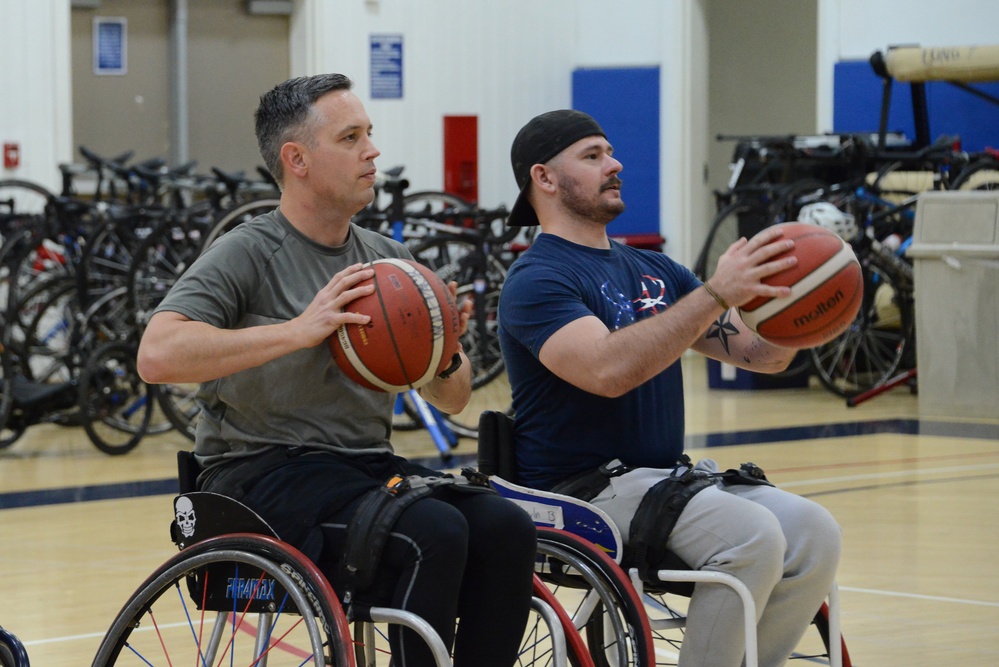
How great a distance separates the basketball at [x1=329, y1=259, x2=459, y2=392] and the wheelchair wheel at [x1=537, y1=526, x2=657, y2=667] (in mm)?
414

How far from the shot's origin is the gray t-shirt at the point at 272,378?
2.71 meters

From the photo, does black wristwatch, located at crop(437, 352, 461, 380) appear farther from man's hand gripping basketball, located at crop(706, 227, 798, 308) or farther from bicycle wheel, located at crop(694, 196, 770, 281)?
bicycle wheel, located at crop(694, 196, 770, 281)

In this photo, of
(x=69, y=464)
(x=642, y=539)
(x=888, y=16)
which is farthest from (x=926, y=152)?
(x=642, y=539)

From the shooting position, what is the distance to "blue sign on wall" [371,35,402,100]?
38.9 feet

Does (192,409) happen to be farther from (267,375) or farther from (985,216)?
(267,375)

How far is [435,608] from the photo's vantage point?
249 centimetres

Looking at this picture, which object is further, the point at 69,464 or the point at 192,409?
the point at 192,409

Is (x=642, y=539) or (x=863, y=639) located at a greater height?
(x=642, y=539)

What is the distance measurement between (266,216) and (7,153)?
7981 mm

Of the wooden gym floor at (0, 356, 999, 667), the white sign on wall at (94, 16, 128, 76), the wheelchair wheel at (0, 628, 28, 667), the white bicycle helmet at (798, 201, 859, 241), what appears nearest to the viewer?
the wheelchair wheel at (0, 628, 28, 667)

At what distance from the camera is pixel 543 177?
10.6 feet

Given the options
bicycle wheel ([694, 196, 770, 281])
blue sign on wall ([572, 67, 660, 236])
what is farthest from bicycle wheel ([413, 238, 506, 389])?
blue sign on wall ([572, 67, 660, 236])

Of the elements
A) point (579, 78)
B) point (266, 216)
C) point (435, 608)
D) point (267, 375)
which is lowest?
point (435, 608)

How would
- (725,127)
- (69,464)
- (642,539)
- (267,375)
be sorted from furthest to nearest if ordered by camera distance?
(725,127), (69,464), (642,539), (267,375)
